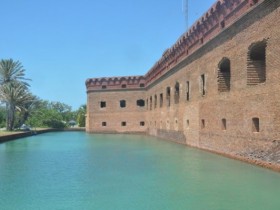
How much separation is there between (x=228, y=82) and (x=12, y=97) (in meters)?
23.8

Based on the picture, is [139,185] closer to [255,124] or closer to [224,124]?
[255,124]

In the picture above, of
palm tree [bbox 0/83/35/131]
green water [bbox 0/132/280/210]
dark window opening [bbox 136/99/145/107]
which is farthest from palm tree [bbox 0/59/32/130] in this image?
green water [bbox 0/132/280/210]

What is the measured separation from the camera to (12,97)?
115 ft

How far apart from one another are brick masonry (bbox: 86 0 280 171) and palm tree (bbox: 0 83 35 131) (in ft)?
46.7

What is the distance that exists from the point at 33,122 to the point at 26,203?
48.7m

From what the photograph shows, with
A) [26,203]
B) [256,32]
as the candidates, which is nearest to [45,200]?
[26,203]

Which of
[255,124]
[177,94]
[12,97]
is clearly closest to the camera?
[255,124]

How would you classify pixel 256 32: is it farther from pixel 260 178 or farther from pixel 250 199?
pixel 250 199

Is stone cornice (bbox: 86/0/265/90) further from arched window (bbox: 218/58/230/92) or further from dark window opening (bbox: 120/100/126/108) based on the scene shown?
dark window opening (bbox: 120/100/126/108)

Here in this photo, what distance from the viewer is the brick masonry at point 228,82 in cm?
1159

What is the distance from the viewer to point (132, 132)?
3906cm

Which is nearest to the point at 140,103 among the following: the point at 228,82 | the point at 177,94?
the point at 177,94

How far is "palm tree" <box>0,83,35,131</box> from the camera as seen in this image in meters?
34.9

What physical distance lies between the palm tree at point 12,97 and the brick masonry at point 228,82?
560 inches
